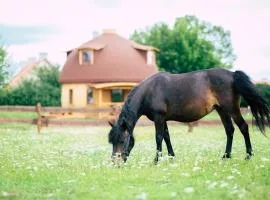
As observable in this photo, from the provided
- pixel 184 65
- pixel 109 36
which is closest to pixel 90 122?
pixel 109 36

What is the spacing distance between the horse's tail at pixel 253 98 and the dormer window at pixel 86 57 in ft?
124

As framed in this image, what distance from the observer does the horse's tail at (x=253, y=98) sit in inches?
403

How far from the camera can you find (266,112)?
1042 cm

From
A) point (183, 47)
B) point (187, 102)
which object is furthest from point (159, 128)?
point (183, 47)

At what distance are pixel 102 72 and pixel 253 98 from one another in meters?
36.5

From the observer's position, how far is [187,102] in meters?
10.7

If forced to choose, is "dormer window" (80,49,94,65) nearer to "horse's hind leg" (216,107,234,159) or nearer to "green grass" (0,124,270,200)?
"horse's hind leg" (216,107,234,159)

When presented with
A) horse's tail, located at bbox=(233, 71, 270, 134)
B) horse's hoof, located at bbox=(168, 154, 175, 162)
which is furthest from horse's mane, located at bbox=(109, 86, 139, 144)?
horse's tail, located at bbox=(233, 71, 270, 134)

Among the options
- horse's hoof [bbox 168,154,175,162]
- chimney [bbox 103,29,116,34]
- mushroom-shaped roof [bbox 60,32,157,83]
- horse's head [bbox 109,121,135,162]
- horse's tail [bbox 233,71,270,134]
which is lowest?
horse's hoof [bbox 168,154,175,162]

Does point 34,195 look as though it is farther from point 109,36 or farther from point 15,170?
point 109,36

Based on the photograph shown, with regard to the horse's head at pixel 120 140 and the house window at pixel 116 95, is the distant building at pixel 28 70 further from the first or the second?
the horse's head at pixel 120 140

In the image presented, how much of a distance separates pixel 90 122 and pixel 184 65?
1725 inches

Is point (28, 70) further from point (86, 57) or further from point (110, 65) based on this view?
point (110, 65)

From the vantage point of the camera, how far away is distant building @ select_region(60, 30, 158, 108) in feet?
151
